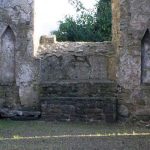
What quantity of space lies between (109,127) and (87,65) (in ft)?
6.49

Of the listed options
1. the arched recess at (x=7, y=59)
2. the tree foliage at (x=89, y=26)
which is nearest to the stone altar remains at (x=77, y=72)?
the arched recess at (x=7, y=59)

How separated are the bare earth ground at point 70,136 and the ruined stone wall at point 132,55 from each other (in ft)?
→ 2.17

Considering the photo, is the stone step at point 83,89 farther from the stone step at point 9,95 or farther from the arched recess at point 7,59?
the arched recess at point 7,59

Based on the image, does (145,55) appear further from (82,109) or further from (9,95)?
(9,95)

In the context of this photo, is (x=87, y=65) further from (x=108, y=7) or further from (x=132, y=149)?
(x=108, y=7)

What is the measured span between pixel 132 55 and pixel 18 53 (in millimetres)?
2576

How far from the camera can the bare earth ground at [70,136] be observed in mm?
7926

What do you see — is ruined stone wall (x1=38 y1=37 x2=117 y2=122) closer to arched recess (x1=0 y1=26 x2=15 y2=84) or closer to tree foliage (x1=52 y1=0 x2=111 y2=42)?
arched recess (x1=0 y1=26 x2=15 y2=84)

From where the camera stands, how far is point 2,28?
39.3ft

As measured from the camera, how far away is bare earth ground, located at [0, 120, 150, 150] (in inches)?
312

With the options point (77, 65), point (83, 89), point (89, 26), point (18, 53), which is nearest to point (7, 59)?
point (18, 53)

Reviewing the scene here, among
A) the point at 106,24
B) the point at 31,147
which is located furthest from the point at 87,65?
the point at 106,24

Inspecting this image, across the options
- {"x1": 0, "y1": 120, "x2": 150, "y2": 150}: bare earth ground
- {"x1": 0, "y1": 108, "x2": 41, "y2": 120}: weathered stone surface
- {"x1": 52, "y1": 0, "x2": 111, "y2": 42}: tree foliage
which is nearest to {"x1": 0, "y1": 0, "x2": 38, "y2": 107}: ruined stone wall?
{"x1": 0, "y1": 108, "x2": 41, "y2": 120}: weathered stone surface

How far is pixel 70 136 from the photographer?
29.6 ft
